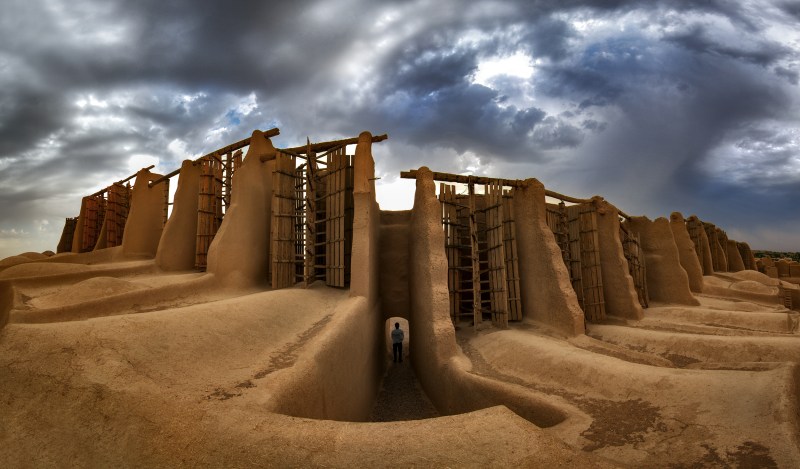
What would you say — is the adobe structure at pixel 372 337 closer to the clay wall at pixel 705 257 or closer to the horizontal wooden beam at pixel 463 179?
the horizontal wooden beam at pixel 463 179

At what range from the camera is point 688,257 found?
18703 millimetres

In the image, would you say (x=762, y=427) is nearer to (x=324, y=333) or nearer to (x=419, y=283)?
(x=324, y=333)

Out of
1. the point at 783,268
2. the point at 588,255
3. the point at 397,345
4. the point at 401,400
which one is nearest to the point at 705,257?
the point at 783,268

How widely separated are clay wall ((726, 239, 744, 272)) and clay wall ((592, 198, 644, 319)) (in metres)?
19.0

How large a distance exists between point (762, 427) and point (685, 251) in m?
16.4

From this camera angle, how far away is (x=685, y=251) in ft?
61.6

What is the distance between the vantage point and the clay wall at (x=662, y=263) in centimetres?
1627

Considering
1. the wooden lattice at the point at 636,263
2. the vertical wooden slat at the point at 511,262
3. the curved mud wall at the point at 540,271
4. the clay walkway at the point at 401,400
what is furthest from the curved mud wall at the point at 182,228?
the wooden lattice at the point at 636,263

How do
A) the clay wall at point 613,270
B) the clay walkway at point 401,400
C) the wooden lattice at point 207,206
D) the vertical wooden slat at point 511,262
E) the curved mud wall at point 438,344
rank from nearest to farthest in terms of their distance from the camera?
the curved mud wall at point 438,344 → the clay walkway at point 401,400 → the vertical wooden slat at point 511,262 → the clay wall at point 613,270 → the wooden lattice at point 207,206

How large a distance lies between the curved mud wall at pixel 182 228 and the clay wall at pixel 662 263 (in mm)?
18245

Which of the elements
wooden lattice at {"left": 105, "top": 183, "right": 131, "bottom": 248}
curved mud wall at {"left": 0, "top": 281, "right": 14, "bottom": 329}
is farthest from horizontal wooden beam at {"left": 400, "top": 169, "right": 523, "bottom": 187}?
wooden lattice at {"left": 105, "top": 183, "right": 131, "bottom": 248}

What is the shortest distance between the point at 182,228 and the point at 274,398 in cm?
1178

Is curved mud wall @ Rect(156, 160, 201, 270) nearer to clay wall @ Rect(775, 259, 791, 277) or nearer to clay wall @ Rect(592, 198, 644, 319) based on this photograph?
clay wall @ Rect(592, 198, 644, 319)

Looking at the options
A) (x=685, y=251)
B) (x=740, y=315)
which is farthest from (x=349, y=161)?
(x=685, y=251)
